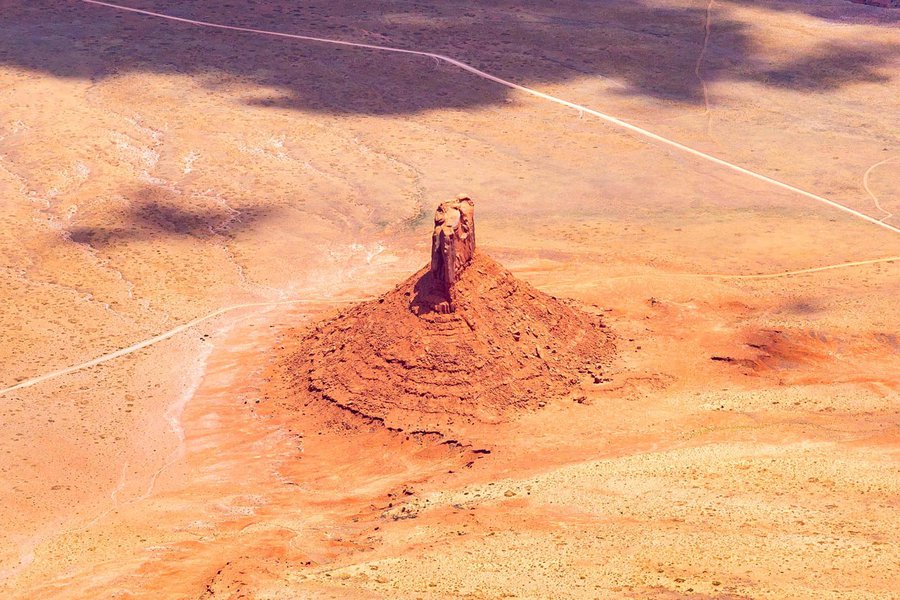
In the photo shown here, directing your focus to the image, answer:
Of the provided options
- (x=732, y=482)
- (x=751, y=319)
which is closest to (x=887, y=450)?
(x=732, y=482)

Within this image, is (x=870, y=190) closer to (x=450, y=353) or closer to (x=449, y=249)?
(x=449, y=249)

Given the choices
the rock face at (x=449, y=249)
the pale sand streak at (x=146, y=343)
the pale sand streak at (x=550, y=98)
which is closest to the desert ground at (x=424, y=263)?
the pale sand streak at (x=146, y=343)

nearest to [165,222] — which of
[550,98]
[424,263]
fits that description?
[424,263]

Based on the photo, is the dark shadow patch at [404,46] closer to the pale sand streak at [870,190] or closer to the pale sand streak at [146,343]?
the pale sand streak at [870,190]

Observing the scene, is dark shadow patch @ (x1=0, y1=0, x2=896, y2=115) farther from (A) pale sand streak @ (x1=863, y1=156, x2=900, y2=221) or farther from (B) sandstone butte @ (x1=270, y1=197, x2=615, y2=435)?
(B) sandstone butte @ (x1=270, y1=197, x2=615, y2=435)

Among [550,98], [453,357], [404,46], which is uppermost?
A: [404,46]

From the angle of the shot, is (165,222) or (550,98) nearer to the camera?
(165,222)

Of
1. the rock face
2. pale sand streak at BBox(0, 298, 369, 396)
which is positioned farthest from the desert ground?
the rock face
